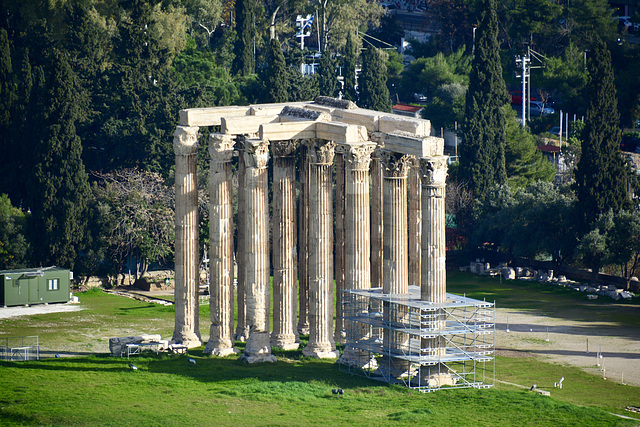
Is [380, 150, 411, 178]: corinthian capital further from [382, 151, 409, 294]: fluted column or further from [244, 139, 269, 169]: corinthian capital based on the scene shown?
[244, 139, 269, 169]: corinthian capital

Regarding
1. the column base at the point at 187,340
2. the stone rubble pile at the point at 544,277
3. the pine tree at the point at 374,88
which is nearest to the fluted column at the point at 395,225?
the column base at the point at 187,340

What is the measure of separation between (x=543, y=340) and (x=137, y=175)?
40714 millimetres

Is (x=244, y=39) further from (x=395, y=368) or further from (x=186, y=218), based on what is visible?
(x=395, y=368)

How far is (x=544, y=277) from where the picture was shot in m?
99.9

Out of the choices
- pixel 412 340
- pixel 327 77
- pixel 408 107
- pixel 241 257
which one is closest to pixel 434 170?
pixel 412 340

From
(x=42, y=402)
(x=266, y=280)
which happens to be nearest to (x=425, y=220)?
(x=266, y=280)

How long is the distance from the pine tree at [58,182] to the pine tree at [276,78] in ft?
71.7

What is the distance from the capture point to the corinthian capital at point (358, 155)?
64438mm

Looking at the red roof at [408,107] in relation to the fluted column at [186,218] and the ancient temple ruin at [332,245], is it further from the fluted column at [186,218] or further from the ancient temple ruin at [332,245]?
the fluted column at [186,218]

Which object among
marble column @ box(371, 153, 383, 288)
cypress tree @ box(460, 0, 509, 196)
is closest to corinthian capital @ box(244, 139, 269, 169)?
marble column @ box(371, 153, 383, 288)

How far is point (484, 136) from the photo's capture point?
371 feet

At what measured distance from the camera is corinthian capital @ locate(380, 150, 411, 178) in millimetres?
63219

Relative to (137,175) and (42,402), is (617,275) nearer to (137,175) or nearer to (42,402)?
(137,175)

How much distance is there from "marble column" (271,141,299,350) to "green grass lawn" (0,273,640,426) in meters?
2.06
